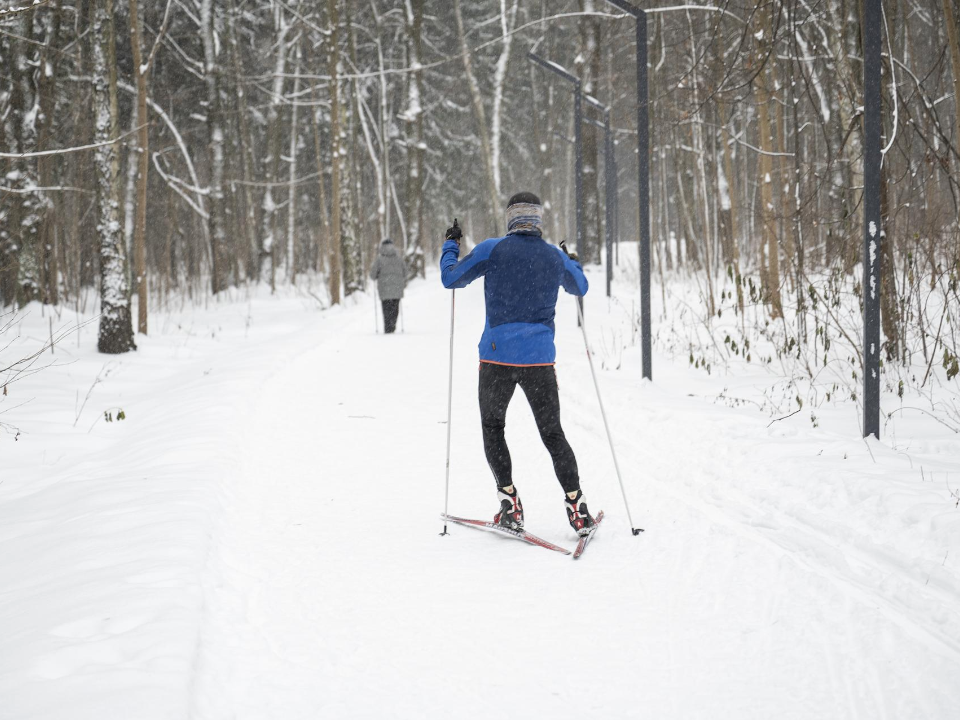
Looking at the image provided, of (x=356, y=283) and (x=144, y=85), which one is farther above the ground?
(x=144, y=85)

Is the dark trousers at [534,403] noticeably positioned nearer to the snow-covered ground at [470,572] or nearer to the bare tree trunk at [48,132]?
the snow-covered ground at [470,572]

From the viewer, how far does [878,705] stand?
8.89 ft

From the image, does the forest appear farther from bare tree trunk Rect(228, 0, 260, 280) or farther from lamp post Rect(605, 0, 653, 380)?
lamp post Rect(605, 0, 653, 380)

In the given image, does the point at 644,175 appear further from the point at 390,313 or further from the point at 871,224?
the point at 390,313

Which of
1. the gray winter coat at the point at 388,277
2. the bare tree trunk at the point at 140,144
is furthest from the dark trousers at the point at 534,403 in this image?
the bare tree trunk at the point at 140,144

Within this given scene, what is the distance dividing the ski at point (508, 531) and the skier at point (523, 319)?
54 millimetres

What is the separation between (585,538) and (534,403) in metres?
0.90

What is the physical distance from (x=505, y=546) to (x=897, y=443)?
3.55m

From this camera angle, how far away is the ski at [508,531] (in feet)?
14.8

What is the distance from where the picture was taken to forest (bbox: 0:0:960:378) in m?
8.06

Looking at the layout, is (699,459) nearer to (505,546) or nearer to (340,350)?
(505,546)

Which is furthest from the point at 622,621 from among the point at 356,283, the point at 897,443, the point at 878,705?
the point at 356,283

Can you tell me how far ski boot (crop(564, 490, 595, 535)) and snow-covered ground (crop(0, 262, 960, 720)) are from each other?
12cm

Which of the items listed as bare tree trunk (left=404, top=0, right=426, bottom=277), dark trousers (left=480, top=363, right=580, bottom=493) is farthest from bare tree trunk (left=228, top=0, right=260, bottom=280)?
dark trousers (left=480, top=363, right=580, bottom=493)
